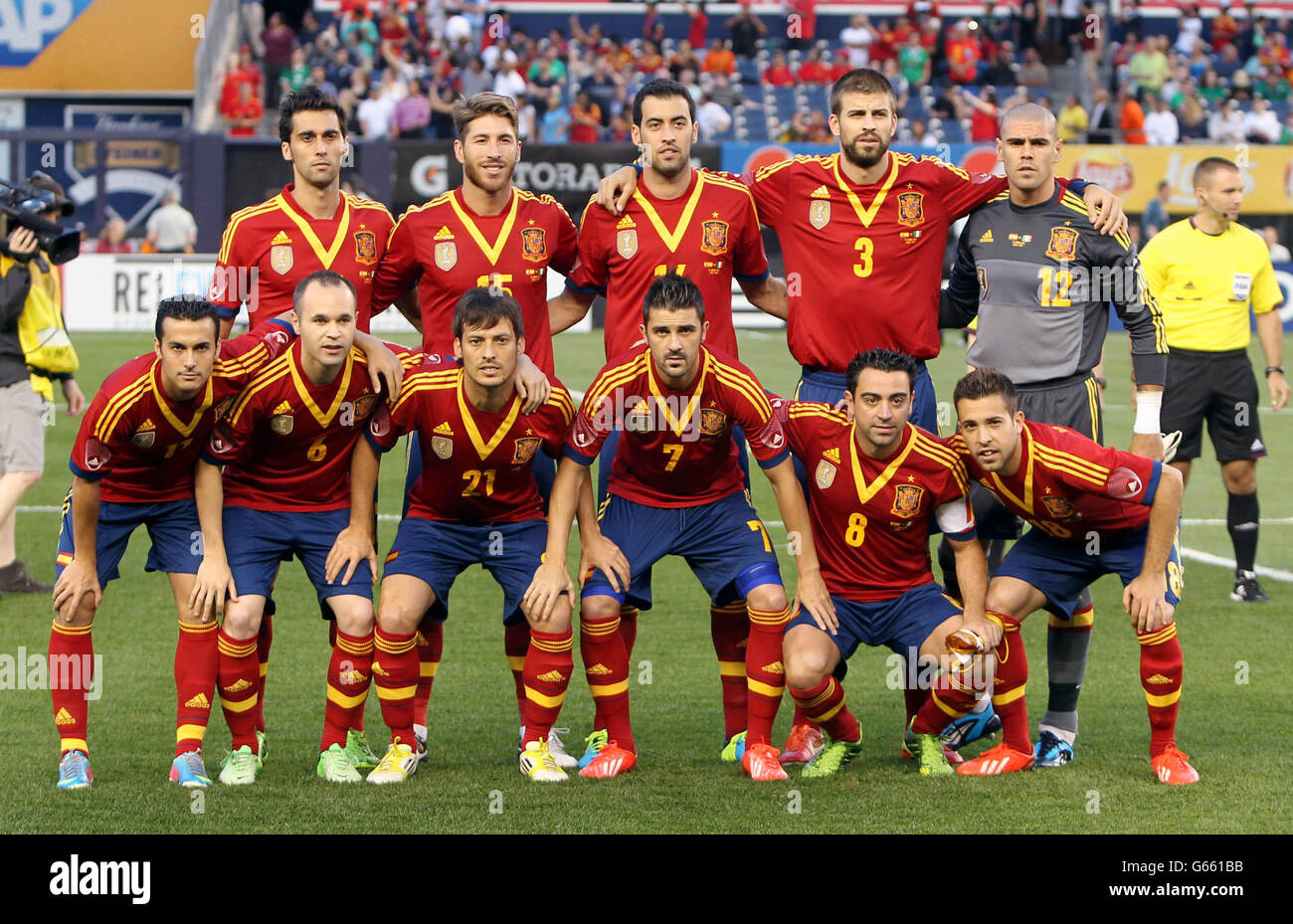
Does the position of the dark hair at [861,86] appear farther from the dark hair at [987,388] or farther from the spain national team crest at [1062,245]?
the dark hair at [987,388]

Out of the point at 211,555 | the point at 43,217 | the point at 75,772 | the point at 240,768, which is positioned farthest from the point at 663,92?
the point at 43,217

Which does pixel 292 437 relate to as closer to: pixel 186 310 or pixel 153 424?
pixel 153 424

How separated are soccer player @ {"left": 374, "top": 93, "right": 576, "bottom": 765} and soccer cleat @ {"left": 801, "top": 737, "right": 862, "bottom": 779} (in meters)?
1.02

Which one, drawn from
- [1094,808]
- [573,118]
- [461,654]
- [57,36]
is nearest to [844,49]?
[573,118]

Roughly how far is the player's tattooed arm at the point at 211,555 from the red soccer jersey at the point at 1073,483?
2730mm

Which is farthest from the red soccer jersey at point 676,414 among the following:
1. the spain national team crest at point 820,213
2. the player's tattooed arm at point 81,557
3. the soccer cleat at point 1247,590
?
the soccer cleat at point 1247,590

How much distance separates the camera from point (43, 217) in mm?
8211

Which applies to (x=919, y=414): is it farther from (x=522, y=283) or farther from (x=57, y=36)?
(x=57, y=36)

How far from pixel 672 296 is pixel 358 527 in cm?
146

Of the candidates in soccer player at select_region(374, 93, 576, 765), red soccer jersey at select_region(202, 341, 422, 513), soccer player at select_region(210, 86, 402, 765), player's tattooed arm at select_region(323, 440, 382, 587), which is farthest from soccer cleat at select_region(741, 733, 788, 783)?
red soccer jersey at select_region(202, 341, 422, 513)

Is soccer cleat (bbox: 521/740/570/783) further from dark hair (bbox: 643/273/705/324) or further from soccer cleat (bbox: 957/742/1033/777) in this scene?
dark hair (bbox: 643/273/705/324)

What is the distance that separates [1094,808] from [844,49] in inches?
1036

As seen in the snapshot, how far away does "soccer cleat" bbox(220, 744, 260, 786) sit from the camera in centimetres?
574

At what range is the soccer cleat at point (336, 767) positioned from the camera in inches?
229
